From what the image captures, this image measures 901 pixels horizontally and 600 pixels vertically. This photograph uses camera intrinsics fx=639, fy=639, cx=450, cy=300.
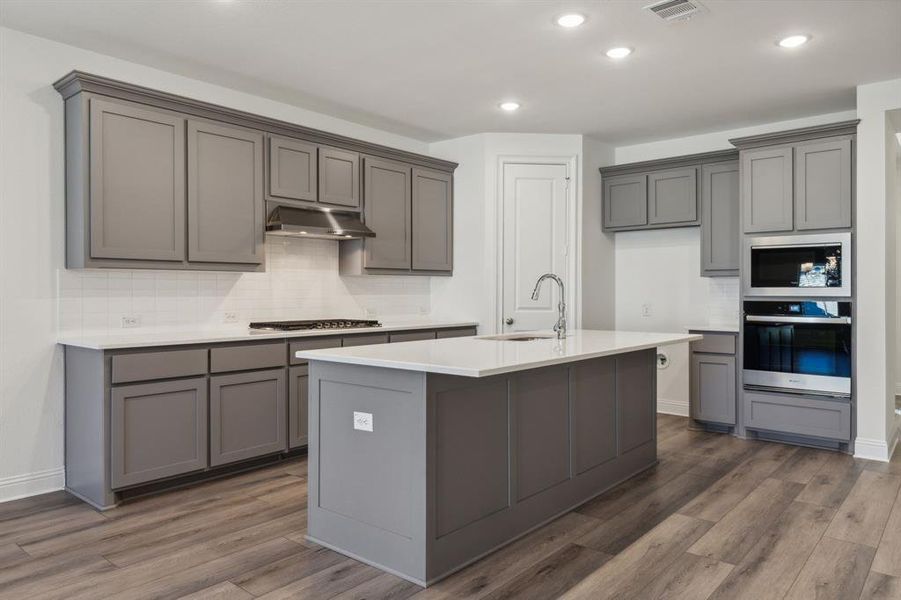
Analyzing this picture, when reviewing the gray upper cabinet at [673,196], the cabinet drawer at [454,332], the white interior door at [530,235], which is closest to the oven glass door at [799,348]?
the gray upper cabinet at [673,196]

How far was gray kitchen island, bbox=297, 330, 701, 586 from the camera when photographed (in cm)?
258

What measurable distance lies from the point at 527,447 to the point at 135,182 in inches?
108

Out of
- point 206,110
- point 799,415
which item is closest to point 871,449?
point 799,415

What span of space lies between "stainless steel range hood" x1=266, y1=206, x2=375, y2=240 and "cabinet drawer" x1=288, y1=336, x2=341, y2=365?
780mm

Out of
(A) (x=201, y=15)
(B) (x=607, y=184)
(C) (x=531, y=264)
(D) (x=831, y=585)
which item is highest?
(A) (x=201, y=15)

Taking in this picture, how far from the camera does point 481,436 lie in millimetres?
2830

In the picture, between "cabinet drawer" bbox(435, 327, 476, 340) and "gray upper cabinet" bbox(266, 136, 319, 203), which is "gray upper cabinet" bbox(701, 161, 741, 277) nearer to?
"cabinet drawer" bbox(435, 327, 476, 340)

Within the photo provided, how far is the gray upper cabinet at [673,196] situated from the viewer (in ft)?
18.6

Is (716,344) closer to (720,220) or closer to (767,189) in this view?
(720,220)

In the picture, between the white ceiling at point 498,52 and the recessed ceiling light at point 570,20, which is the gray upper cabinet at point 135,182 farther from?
the recessed ceiling light at point 570,20

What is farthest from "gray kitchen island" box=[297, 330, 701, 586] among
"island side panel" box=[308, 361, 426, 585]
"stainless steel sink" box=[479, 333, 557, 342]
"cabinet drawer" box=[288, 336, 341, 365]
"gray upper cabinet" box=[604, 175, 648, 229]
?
"gray upper cabinet" box=[604, 175, 648, 229]

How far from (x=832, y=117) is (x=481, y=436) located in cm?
430

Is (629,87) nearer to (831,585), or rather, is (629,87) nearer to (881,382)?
(881,382)

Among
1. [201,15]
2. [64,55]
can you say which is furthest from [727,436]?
[64,55]
